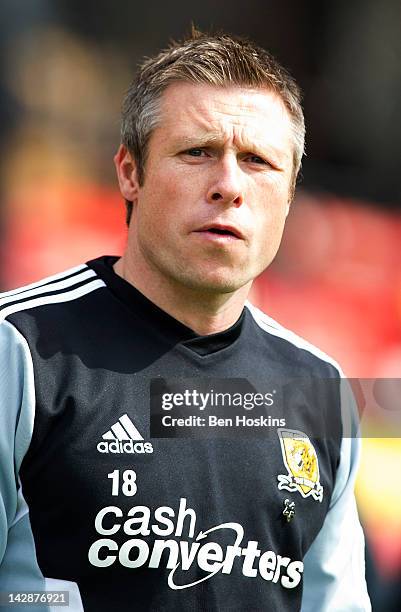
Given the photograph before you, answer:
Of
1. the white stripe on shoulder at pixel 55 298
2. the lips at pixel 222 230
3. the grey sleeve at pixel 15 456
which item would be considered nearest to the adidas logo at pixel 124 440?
the grey sleeve at pixel 15 456

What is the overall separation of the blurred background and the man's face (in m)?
0.92

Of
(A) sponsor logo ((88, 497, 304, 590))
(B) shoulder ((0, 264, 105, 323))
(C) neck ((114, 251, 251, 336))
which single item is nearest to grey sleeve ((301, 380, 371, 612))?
(A) sponsor logo ((88, 497, 304, 590))

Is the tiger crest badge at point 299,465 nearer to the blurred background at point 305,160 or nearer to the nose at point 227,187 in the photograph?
the nose at point 227,187

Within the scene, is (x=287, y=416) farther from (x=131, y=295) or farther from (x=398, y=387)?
(x=398, y=387)

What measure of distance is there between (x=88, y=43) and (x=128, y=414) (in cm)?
138

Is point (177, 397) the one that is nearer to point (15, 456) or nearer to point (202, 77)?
point (15, 456)

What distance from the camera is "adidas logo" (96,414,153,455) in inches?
56.4

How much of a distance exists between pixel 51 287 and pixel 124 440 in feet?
1.05

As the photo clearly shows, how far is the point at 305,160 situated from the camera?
8.62 feet

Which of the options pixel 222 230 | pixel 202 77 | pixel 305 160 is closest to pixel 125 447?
pixel 222 230

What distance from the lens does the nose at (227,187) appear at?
1470 millimetres

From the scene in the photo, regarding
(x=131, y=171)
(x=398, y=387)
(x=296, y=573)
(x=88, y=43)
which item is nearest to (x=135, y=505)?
(x=296, y=573)

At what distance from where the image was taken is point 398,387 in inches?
101

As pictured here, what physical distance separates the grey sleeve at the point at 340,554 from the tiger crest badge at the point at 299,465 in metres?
0.08
